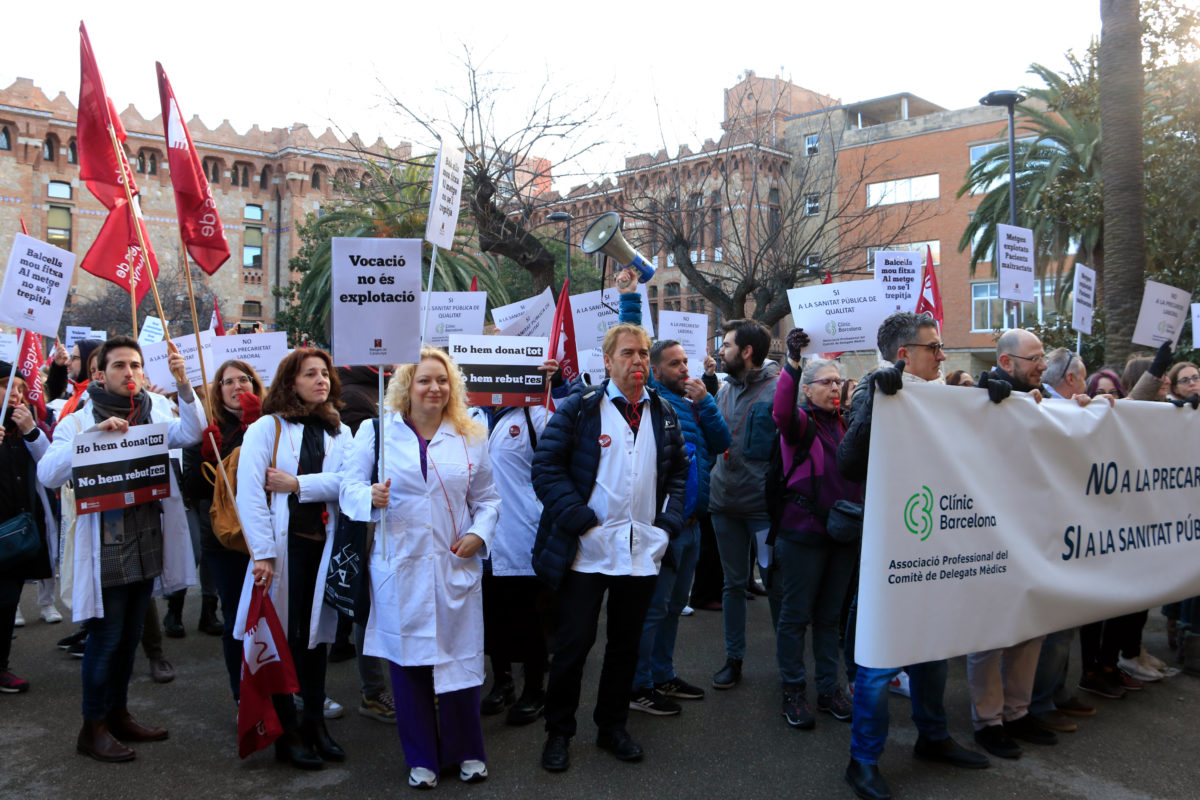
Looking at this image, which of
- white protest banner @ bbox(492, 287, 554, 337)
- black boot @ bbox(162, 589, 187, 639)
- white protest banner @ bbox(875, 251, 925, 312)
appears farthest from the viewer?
white protest banner @ bbox(492, 287, 554, 337)

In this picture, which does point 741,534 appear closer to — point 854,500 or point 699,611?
point 854,500

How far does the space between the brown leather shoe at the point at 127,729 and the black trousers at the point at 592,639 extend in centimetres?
211

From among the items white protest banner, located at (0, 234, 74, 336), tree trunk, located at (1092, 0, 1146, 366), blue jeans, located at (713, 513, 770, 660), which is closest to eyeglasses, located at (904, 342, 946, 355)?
blue jeans, located at (713, 513, 770, 660)

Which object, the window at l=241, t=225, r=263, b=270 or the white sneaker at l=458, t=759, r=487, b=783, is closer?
the white sneaker at l=458, t=759, r=487, b=783

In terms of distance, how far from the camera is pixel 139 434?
4.85m

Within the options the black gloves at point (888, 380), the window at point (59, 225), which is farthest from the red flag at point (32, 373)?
the window at point (59, 225)

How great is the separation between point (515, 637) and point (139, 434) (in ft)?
7.57

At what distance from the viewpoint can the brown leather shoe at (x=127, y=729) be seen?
15.8 feet

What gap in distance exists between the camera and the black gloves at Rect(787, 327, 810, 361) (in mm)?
4988

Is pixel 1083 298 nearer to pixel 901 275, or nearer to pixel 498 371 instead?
pixel 901 275

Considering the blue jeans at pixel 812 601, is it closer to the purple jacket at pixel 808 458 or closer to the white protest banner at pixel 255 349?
the purple jacket at pixel 808 458

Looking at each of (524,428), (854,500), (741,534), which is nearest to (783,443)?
(854,500)

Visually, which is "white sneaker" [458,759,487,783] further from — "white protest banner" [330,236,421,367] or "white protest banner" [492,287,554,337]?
"white protest banner" [492,287,554,337]

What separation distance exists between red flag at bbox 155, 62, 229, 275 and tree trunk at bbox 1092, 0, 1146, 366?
1031cm
